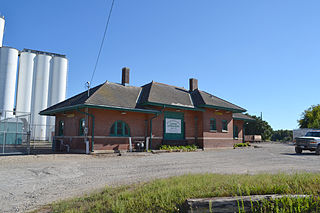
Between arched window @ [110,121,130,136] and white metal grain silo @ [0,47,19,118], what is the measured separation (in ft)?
96.3

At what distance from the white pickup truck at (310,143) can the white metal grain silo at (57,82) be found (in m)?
39.6

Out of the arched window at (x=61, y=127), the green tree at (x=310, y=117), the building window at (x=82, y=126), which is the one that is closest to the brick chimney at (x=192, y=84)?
the building window at (x=82, y=126)

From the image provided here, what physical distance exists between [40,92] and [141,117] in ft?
103

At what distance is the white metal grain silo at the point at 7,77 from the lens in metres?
40.6

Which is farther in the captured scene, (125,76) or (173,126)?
(125,76)

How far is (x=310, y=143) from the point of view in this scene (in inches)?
738

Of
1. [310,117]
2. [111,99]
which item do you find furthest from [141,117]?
[310,117]

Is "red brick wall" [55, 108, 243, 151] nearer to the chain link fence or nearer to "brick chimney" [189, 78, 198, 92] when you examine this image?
the chain link fence

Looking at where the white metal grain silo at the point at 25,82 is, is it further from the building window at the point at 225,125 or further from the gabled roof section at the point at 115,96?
the building window at the point at 225,125

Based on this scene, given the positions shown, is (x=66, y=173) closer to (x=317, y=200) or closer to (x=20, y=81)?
(x=317, y=200)

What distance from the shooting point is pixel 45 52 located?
49188mm

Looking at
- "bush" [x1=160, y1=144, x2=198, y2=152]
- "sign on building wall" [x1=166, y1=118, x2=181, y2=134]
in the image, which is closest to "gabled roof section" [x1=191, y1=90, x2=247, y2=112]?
"sign on building wall" [x1=166, y1=118, x2=181, y2=134]

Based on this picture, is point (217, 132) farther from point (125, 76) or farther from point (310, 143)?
point (125, 76)

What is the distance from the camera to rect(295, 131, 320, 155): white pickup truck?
18.6 m
